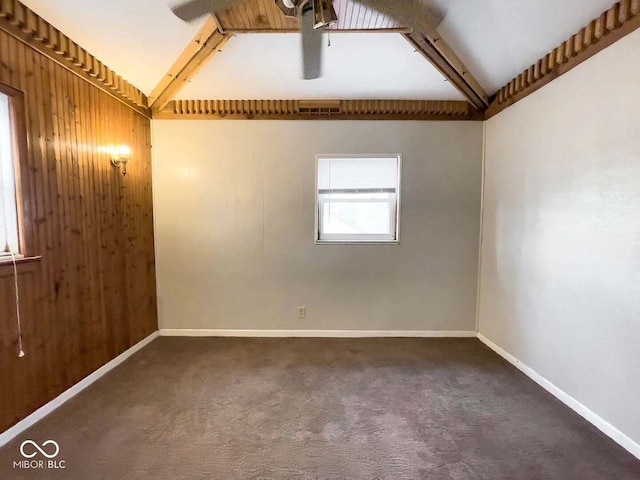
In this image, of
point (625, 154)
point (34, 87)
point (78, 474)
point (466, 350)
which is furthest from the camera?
point (466, 350)

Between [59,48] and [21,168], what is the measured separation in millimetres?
913

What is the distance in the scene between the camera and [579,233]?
2.19m

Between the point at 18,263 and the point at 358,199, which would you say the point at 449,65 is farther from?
the point at 18,263

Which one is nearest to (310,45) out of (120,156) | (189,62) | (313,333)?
(189,62)

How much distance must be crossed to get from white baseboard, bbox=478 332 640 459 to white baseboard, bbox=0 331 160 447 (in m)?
3.61

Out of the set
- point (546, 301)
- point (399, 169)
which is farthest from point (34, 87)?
point (546, 301)

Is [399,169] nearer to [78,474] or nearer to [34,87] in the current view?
[34,87]

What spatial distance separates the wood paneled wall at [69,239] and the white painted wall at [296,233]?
1.37 feet

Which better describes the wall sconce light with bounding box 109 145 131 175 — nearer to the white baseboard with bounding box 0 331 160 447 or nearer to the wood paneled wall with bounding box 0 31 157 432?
the wood paneled wall with bounding box 0 31 157 432

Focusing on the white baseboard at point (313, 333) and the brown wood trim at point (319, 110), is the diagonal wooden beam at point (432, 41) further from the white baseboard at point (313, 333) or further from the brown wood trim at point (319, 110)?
the white baseboard at point (313, 333)

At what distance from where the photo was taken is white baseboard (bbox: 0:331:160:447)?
190 centimetres

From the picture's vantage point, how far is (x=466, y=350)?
3.24 meters

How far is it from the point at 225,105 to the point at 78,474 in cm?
318

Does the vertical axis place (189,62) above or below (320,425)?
above
